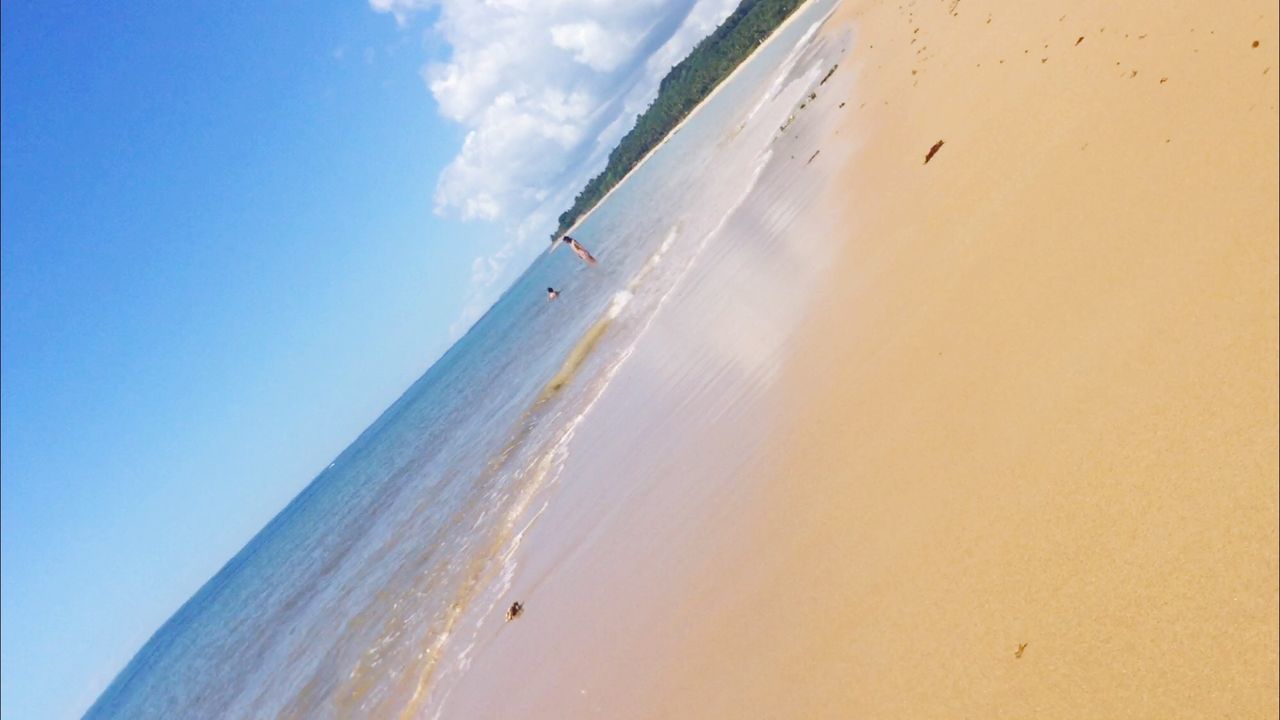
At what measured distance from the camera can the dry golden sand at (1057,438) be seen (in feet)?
12.2

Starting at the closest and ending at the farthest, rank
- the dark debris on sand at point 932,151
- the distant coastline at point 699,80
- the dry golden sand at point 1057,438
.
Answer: the dry golden sand at point 1057,438
the dark debris on sand at point 932,151
the distant coastline at point 699,80

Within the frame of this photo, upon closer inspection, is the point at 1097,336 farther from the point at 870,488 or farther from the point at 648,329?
the point at 648,329

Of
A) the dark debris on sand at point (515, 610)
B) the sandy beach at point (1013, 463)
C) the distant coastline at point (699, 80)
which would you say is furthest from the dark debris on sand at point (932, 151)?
the distant coastline at point (699, 80)

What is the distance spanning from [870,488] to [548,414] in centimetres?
1699

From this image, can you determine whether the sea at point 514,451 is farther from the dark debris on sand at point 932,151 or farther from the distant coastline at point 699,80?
the distant coastline at point 699,80

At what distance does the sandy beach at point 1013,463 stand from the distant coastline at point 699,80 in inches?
3682

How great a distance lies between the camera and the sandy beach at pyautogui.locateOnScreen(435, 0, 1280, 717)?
149 inches

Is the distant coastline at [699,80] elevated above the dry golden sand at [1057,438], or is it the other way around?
the distant coastline at [699,80]

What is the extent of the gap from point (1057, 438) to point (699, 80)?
118 meters

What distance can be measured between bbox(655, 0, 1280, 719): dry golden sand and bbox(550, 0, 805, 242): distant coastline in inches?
3701

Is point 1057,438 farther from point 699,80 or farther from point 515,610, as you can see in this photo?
point 699,80

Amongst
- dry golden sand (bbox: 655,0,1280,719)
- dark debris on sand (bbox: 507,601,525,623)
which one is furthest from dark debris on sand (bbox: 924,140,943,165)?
dark debris on sand (bbox: 507,601,525,623)

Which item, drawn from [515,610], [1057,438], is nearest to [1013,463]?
[1057,438]

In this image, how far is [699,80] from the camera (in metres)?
113
